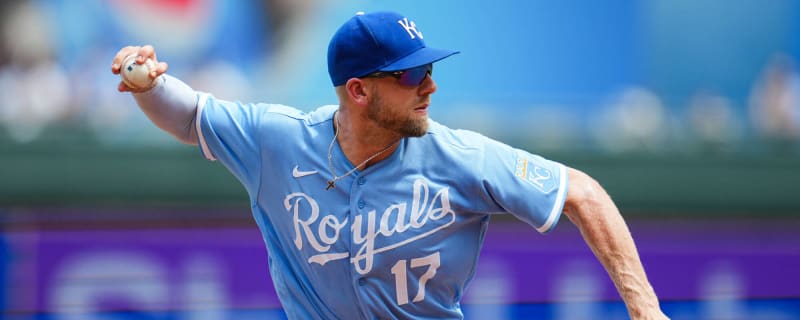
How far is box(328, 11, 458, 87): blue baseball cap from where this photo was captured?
3059mm

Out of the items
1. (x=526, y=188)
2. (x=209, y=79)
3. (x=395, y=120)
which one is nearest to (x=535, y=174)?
(x=526, y=188)

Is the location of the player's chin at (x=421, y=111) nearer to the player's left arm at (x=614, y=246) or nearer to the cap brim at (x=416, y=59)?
the cap brim at (x=416, y=59)

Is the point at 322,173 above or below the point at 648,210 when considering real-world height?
above

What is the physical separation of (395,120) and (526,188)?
441mm

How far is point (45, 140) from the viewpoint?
756 centimetres

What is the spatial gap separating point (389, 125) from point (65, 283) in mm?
4012

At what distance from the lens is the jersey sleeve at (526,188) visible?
3.08 meters

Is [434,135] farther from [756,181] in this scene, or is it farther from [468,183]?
[756,181]

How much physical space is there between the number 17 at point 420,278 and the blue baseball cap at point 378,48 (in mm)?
587

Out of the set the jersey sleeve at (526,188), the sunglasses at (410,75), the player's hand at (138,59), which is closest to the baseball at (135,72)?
the player's hand at (138,59)

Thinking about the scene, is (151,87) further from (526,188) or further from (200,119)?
(526,188)

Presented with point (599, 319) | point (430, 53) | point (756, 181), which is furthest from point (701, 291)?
point (430, 53)

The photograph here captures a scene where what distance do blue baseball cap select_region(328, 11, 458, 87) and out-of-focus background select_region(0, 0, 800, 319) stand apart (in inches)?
149

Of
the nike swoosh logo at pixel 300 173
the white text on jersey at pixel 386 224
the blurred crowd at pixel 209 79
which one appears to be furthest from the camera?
the blurred crowd at pixel 209 79
